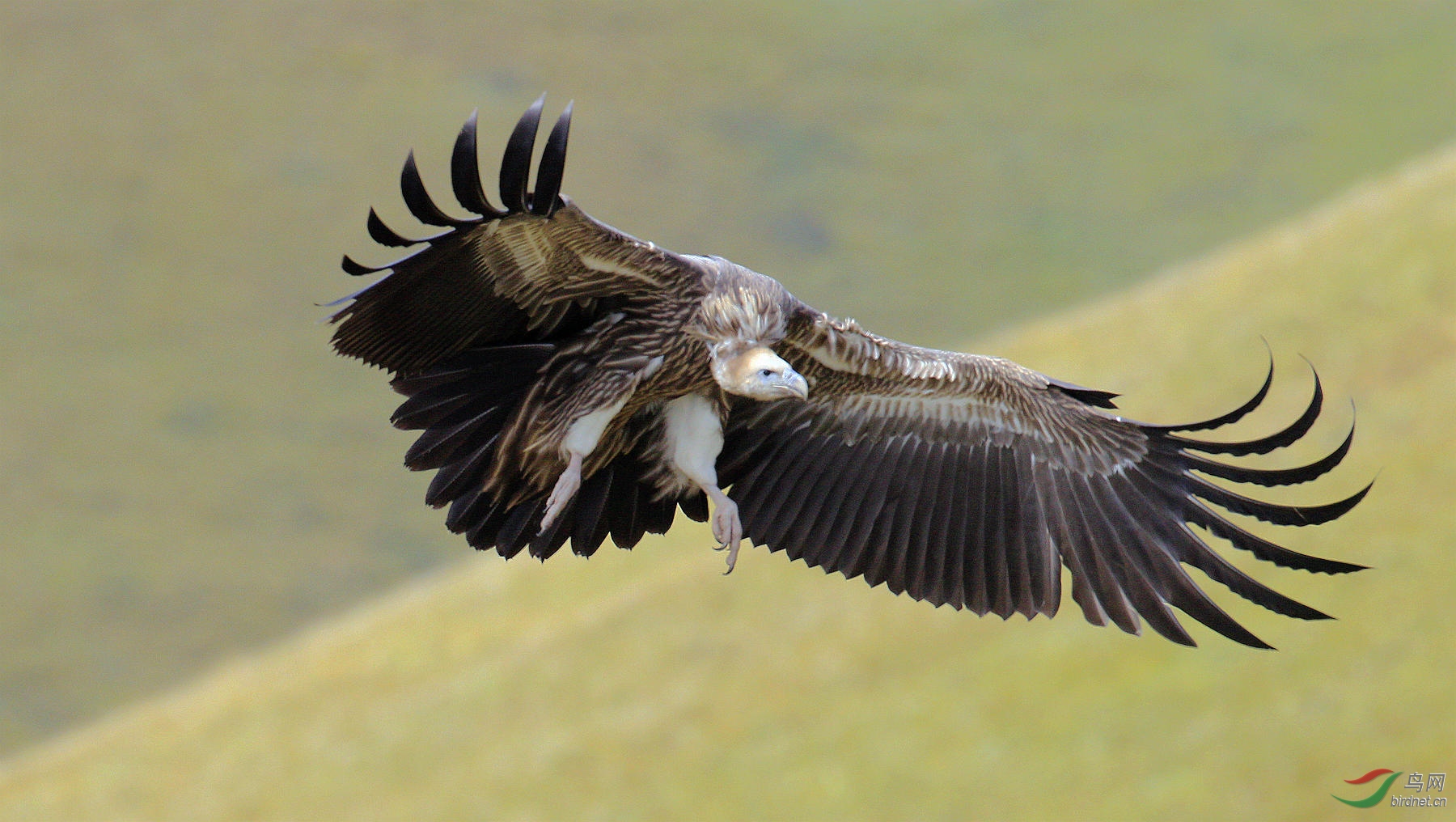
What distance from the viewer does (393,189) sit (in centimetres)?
7194

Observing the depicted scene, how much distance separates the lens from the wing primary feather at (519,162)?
655 centimetres

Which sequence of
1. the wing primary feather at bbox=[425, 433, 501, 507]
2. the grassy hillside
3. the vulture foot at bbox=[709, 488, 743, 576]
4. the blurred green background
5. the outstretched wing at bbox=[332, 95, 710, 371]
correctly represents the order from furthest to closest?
the blurred green background, the grassy hillside, the vulture foot at bbox=[709, 488, 743, 576], the wing primary feather at bbox=[425, 433, 501, 507], the outstretched wing at bbox=[332, 95, 710, 371]

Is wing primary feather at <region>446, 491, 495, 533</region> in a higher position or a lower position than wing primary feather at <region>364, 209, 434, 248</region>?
lower

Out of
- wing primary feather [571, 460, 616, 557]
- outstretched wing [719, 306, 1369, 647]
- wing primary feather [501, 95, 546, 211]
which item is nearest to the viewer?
wing primary feather [501, 95, 546, 211]

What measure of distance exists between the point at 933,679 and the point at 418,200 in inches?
828

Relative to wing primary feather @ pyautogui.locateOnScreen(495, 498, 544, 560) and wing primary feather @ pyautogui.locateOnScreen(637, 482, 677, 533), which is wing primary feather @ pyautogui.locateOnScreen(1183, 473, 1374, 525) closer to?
wing primary feather @ pyautogui.locateOnScreen(637, 482, 677, 533)

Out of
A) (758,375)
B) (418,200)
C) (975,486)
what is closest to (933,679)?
(975,486)

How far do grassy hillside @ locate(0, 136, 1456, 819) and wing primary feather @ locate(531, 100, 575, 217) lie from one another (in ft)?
54.8

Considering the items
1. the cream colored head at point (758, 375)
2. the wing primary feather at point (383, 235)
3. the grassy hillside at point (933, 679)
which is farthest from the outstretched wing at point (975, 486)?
the grassy hillside at point (933, 679)

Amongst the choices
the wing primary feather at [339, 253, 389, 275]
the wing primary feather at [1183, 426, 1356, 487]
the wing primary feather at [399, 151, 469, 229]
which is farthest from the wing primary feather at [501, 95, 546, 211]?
the wing primary feather at [1183, 426, 1356, 487]

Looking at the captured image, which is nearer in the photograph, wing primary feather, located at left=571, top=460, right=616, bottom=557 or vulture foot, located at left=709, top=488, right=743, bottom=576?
vulture foot, located at left=709, top=488, right=743, bottom=576

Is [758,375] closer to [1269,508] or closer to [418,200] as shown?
[418,200]

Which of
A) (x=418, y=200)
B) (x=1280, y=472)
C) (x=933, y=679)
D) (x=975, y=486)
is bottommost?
(x=1280, y=472)

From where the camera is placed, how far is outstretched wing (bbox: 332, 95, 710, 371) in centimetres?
705
